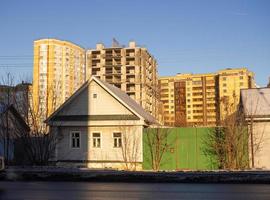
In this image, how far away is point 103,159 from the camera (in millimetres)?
31047

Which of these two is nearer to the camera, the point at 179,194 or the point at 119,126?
the point at 179,194

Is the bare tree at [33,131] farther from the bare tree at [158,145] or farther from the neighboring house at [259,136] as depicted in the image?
the neighboring house at [259,136]

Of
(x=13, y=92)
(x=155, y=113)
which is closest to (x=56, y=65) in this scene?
(x=155, y=113)

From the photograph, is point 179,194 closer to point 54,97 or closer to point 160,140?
point 160,140

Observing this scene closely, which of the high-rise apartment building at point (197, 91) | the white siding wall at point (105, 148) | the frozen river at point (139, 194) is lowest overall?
the frozen river at point (139, 194)

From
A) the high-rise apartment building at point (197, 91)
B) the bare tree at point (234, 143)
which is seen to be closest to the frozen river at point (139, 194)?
the bare tree at point (234, 143)

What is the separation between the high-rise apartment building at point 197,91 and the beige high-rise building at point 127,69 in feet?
43.7

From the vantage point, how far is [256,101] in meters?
29.2

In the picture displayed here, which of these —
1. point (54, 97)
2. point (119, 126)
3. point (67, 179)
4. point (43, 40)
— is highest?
point (43, 40)

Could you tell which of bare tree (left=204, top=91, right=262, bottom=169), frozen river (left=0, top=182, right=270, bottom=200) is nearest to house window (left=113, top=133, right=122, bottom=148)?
bare tree (left=204, top=91, right=262, bottom=169)

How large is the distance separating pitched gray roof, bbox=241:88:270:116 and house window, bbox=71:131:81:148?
12.7 meters

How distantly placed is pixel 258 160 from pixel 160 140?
687cm

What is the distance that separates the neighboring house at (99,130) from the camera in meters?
30.2

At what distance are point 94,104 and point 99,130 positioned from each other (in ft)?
7.23
